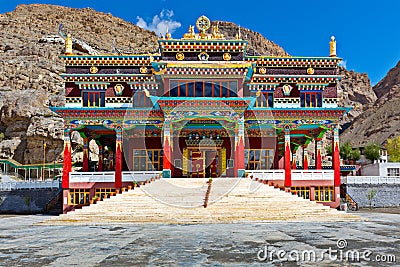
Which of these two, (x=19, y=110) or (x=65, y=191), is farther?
(x=19, y=110)

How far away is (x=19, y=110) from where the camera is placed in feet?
208

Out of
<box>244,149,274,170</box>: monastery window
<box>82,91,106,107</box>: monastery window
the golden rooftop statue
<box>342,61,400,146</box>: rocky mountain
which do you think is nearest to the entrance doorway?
<box>244,149,274,170</box>: monastery window

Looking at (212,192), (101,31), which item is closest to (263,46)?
(101,31)

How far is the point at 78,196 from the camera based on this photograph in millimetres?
31359

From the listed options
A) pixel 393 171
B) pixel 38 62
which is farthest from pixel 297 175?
pixel 38 62

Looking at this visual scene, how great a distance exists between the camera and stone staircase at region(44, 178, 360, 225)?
22.0 meters

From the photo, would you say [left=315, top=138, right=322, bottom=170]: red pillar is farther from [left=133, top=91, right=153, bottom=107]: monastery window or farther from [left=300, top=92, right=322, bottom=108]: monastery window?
[left=133, top=91, right=153, bottom=107]: monastery window

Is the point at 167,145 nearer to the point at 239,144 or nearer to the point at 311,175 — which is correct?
the point at 239,144

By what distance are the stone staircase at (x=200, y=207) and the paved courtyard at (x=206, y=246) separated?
2.49 m

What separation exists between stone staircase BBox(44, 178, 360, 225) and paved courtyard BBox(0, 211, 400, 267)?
8.17 feet

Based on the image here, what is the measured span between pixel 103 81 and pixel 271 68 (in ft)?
47.6

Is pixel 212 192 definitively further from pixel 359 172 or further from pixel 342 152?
pixel 342 152

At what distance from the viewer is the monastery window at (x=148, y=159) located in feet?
120

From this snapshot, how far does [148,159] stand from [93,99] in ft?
23.2
